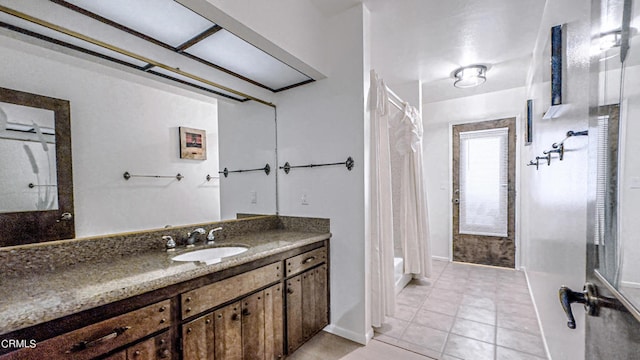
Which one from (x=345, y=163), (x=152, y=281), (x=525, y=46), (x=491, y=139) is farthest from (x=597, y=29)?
(x=491, y=139)

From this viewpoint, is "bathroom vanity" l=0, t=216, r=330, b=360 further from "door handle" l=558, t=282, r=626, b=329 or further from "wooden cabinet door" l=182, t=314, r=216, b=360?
"door handle" l=558, t=282, r=626, b=329

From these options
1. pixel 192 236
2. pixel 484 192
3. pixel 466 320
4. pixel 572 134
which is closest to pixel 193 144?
pixel 192 236

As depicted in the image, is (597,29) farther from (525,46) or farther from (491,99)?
(491,99)

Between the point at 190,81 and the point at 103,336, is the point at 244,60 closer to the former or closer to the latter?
the point at 190,81

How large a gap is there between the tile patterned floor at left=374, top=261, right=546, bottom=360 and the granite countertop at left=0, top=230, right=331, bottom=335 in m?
1.48

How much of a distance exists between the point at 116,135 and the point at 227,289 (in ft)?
3.28

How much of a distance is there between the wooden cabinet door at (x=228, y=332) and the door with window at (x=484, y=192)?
3.60 m

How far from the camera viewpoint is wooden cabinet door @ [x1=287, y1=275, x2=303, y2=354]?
1703 mm

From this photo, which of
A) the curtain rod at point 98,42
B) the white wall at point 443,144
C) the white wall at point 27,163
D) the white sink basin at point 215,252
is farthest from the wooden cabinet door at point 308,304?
the white wall at point 443,144

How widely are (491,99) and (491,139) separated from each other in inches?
23.4

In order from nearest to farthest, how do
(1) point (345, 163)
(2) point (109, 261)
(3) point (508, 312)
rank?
(2) point (109, 261), (1) point (345, 163), (3) point (508, 312)

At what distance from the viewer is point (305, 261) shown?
1.84 m

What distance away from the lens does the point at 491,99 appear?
3715mm

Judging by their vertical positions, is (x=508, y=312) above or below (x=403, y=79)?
below
